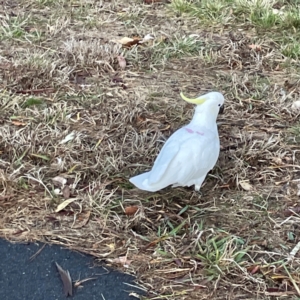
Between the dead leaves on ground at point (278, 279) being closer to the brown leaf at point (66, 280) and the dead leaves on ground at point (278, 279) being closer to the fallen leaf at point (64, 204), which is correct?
the brown leaf at point (66, 280)

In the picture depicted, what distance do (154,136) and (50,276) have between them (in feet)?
3.45

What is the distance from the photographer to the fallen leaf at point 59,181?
111 inches

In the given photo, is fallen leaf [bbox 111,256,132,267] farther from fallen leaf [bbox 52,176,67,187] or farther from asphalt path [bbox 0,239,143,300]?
fallen leaf [bbox 52,176,67,187]

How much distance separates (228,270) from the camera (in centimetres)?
236

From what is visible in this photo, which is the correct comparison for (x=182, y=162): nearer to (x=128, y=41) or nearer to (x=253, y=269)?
(x=253, y=269)

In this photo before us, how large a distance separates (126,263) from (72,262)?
225 mm

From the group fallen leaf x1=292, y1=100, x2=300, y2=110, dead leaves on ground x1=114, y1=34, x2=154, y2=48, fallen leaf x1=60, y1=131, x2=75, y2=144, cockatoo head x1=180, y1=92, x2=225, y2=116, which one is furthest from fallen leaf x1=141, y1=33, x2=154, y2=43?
cockatoo head x1=180, y1=92, x2=225, y2=116

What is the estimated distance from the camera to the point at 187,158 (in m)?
2.60

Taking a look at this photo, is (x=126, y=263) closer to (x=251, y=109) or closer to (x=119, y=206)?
(x=119, y=206)

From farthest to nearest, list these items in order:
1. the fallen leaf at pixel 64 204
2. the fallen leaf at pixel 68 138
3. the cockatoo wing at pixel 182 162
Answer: the fallen leaf at pixel 68 138
the fallen leaf at pixel 64 204
the cockatoo wing at pixel 182 162

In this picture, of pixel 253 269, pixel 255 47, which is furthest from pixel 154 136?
pixel 255 47

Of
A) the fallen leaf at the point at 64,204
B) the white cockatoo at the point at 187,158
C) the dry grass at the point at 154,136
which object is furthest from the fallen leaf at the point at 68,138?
the white cockatoo at the point at 187,158

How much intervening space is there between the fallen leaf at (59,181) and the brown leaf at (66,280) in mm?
479

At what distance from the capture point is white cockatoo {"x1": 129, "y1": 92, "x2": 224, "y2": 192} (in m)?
2.56
